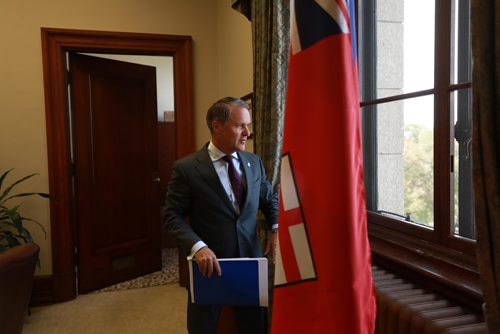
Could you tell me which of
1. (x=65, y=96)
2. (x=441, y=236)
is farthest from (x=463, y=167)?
(x=65, y=96)

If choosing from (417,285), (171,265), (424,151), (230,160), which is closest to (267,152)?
(230,160)

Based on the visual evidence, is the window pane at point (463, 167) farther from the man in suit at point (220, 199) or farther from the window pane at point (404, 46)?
the man in suit at point (220, 199)

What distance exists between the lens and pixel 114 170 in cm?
350

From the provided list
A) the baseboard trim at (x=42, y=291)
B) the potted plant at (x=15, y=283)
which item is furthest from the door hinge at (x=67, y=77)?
the potted plant at (x=15, y=283)

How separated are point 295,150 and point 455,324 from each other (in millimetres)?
595

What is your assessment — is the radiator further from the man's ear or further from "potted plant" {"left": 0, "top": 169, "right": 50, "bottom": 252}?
"potted plant" {"left": 0, "top": 169, "right": 50, "bottom": 252}

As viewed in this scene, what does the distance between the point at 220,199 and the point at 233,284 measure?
0.34m

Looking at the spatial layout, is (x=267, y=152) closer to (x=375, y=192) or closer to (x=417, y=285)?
(x=375, y=192)

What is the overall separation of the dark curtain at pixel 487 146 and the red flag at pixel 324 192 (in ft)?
0.82

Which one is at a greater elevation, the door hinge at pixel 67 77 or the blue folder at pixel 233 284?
the door hinge at pixel 67 77

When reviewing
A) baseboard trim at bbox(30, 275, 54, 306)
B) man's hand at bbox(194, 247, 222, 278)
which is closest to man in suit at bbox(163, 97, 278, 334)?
man's hand at bbox(194, 247, 222, 278)

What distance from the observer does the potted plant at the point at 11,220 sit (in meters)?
2.68

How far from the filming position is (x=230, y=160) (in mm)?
1677

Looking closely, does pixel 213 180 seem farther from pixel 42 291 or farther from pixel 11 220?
pixel 42 291
